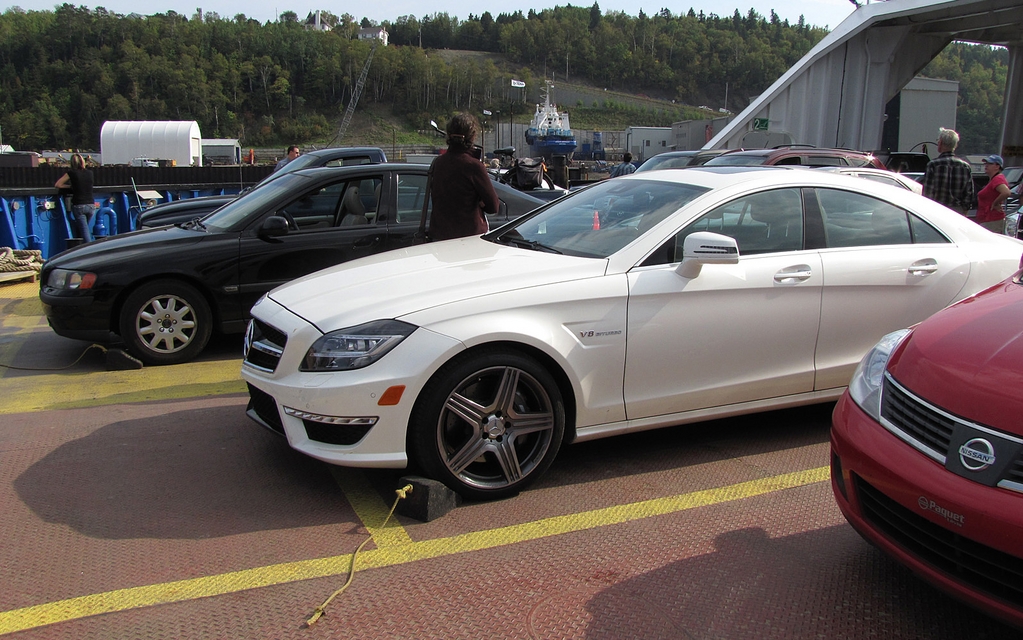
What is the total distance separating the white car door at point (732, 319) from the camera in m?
3.75

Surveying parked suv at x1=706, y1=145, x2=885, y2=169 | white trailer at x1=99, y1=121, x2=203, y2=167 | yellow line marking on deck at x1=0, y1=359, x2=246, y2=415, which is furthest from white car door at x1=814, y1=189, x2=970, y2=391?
white trailer at x1=99, y1=121, x2=203, y2=167

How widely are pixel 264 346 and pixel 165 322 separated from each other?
293 centimetres

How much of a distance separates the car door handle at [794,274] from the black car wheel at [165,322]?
448cm

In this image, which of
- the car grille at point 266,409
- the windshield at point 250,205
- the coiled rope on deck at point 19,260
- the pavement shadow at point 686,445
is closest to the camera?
the car grille at point 266,409

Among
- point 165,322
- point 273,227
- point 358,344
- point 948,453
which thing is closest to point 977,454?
point 948,453

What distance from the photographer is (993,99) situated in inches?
4114

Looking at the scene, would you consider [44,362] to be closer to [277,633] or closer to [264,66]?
[277,633]

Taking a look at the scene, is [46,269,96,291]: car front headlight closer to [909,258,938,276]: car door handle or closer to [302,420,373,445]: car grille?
[302,420,373,445]: car grille

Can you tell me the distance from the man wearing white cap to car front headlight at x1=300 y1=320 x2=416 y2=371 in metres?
8.80

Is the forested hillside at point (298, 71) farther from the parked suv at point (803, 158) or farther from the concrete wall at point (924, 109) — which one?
the parked suv at point (803, 158)

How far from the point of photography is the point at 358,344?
335 cm

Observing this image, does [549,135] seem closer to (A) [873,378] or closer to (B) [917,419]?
(A) [873,378]

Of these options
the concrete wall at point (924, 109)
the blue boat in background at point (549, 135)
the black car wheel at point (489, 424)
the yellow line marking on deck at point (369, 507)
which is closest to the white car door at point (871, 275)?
the black car wheel at point (489, 424)

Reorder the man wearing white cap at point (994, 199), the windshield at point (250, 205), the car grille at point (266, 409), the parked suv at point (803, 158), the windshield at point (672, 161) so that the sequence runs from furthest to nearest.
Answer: the windshield at point (672, 161) → the parked suv at point (803, 158) → the man wearing white cap at point (994, 199) → the windshield at point (250, 205) → the car grille at point (266, 409)
